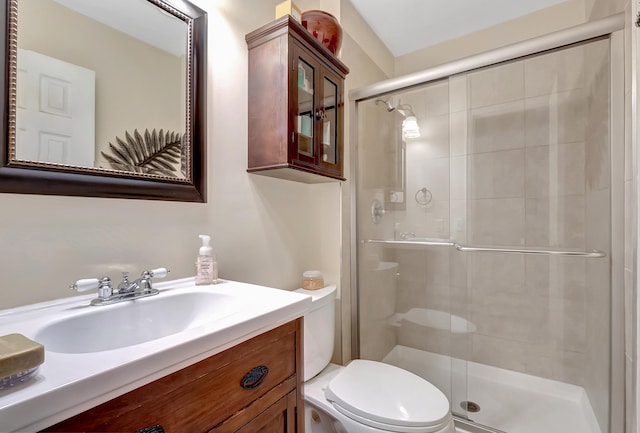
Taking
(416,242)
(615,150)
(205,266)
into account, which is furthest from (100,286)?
(615,150)

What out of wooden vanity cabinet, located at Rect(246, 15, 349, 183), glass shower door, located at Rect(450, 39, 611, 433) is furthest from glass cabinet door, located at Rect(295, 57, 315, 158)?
glass shower door, located at Rect(450, 39, 611, 433)

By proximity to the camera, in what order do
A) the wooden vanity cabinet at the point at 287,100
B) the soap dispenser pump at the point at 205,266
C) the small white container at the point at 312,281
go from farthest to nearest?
the small white container at the point at 312,281, the wooden vanity cabinet at the point at 287,100, the soap dispenser pump at the point at 205,266

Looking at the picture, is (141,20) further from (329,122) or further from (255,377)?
(255,377)

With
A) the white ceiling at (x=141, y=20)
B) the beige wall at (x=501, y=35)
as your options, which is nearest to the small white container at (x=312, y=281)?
the white ceiling at (x=141, y=20)

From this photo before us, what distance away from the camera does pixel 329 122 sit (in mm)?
1438

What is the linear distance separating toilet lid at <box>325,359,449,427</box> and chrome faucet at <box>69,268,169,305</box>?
0.81m

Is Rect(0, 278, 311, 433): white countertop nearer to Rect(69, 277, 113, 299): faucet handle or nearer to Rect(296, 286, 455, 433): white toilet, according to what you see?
Rect(69, 277, 113, 299): faucet handle

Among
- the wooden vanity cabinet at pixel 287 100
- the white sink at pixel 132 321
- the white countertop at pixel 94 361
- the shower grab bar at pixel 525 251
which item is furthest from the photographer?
the shower grab bar at pixel 525 251

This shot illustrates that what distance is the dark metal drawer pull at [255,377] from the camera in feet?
2.15

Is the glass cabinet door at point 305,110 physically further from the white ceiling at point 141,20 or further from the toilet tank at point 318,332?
the toilet tank at point 318,332

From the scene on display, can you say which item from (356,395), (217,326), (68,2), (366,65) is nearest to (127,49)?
(68,2)

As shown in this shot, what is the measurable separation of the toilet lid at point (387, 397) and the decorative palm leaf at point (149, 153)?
3.45ft

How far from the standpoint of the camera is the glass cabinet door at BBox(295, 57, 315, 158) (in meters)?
1.22

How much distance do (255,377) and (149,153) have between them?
0.74m
